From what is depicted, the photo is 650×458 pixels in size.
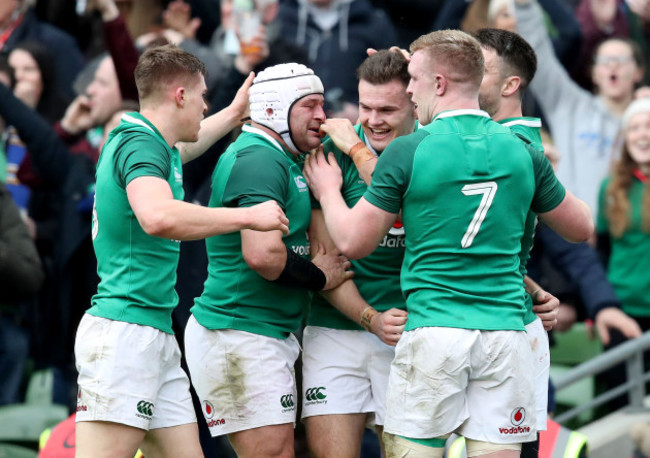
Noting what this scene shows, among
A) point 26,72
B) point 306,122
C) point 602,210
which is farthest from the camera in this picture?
point 26,72

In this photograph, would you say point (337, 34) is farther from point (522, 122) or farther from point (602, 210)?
point (522, 122)

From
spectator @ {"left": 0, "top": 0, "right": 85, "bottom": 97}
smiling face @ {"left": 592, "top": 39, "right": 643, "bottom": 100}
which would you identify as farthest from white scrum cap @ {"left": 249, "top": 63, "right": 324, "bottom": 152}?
smiling face @ {"left": 592, "top": 39, "right": 643, "bottom": 100}

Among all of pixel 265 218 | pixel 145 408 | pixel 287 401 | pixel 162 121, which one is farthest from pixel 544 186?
pixel 145 408

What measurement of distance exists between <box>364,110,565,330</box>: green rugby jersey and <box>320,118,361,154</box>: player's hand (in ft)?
2.01

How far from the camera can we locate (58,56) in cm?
944

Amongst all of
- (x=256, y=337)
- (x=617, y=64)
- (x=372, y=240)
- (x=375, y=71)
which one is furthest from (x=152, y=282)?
(x=617, y=64)

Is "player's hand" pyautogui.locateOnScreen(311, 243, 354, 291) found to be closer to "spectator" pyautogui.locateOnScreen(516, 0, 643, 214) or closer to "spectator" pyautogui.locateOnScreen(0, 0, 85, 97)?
"spectator" pyautogui.locateOnScreen(516, 0, 643, 214)

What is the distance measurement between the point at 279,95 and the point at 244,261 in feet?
2.69

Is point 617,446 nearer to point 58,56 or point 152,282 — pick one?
point 152,282

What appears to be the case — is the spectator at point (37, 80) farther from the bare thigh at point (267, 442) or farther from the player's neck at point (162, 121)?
the bare thigh at point (267, 442)

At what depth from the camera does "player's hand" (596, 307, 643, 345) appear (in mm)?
8094

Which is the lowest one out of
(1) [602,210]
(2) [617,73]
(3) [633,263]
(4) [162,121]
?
(3) [633,263]

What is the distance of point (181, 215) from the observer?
14.5 feet

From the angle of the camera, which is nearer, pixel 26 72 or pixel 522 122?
pixel 522 122
